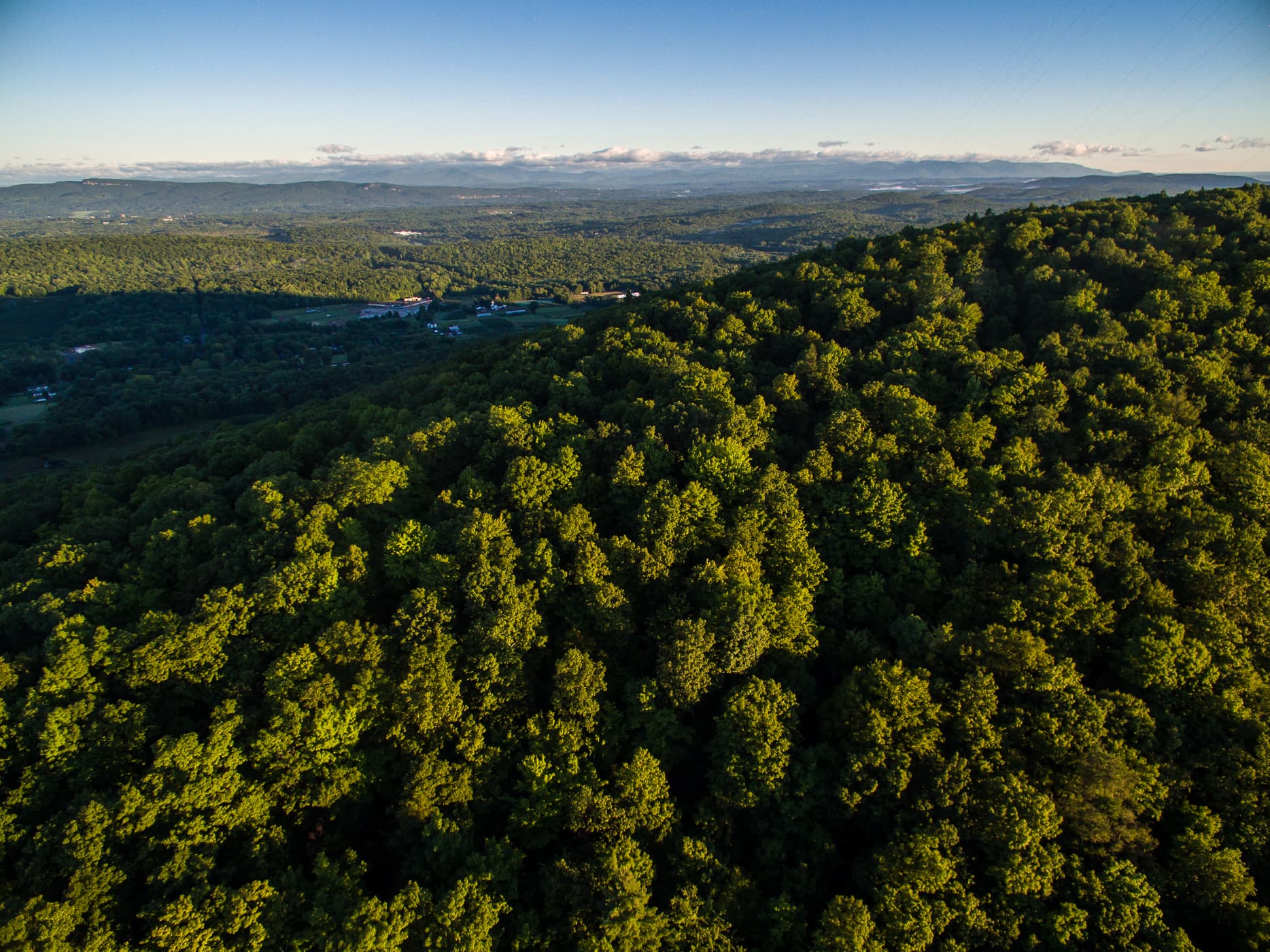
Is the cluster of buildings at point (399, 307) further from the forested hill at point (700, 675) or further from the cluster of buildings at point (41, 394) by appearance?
the forested hill at point (700, 675)

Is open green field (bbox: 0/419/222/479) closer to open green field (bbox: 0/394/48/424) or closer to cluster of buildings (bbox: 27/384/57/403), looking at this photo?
open green field (bbox: 0/394/48/424)

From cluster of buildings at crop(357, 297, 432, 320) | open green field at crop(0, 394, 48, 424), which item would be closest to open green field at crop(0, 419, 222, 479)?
open green field at crop(0, 394, 48, 424)

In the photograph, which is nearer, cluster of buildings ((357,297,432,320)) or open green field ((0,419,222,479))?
open green field ((0,419,222,479))

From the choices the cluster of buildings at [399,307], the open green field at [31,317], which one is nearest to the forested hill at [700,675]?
the cluster of buildings at [399,307]

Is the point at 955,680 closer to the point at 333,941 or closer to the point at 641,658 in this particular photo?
the point at 641,658

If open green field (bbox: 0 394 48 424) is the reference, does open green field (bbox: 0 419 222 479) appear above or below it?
below

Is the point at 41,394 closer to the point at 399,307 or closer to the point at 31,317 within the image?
the point at 31,317
